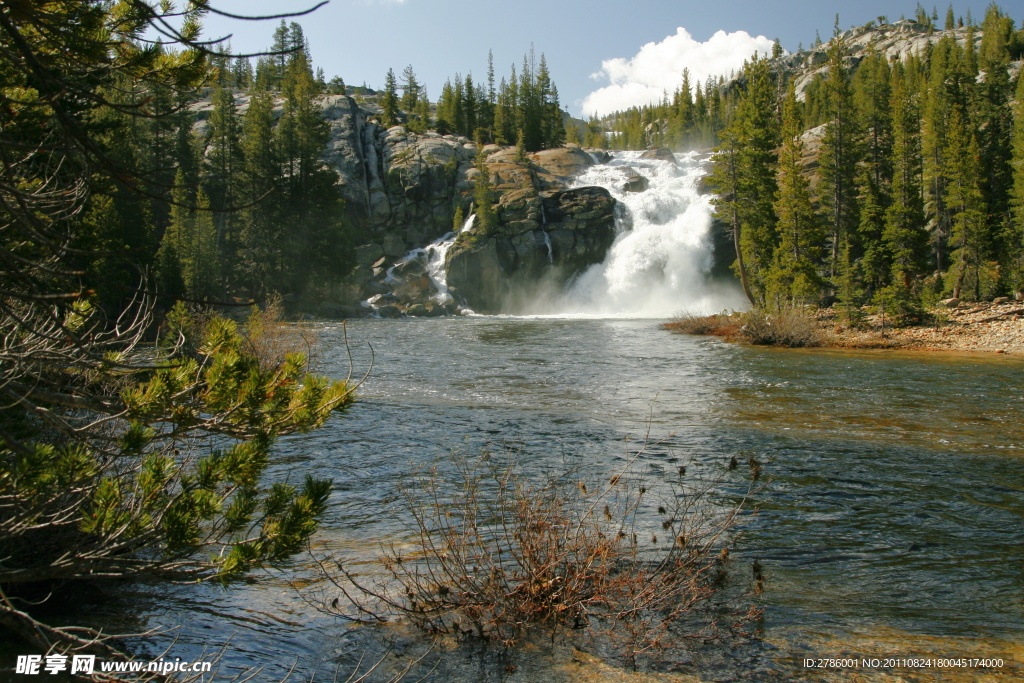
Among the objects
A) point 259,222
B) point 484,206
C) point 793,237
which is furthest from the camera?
point 484,206

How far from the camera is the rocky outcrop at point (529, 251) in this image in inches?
2140

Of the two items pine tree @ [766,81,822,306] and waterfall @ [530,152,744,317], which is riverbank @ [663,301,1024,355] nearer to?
pine tree @ [766,81,822,306]

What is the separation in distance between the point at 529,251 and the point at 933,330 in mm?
33050

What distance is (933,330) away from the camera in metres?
29.0

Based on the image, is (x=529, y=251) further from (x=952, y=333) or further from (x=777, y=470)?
(x=777, y=470)

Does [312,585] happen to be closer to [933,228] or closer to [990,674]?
[990,674]

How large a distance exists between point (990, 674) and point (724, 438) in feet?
22.6

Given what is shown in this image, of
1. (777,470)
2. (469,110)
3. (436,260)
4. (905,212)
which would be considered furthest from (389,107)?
(777,470)

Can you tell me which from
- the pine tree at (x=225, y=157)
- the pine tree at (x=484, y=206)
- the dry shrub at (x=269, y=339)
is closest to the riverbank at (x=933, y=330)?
the dry shrub at (x=269, y=339)

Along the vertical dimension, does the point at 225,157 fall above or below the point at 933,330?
above

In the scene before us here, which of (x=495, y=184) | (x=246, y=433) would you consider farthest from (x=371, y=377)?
(x=495, y=184)

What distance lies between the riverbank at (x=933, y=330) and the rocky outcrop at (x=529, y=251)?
20512 millimetres

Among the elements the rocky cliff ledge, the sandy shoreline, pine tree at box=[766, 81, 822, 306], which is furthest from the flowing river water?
the rocky cliff ledge

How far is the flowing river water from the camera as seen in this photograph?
4.78 m
